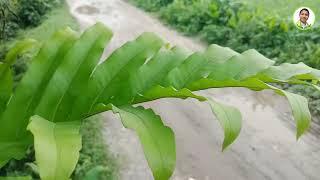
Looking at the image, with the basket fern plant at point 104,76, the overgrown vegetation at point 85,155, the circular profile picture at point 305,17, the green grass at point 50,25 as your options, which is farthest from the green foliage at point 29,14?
the basket fern plant at point 104,76

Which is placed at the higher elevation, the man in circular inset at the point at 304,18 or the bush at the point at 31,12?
the man in circular inset at the point at 304,18

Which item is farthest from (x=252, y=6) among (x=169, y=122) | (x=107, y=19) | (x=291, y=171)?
(x=291, y=171)

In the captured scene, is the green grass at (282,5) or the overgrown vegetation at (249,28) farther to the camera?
the green grass at (282,5)

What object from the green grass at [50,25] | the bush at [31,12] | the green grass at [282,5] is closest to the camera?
the green grass at [282,5]

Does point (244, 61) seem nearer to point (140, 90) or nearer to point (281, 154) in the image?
point (140, 90)

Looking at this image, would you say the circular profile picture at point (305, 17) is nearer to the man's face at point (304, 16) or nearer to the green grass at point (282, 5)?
the man's face at point (304, 16)

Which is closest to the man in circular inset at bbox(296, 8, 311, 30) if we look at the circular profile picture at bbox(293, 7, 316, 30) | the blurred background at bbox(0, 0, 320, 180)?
the circular profile picture at bbox(293, 7, 316, 30)

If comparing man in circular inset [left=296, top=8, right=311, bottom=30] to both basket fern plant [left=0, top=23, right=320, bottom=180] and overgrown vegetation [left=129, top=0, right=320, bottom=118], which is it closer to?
overgrown vegetation [left=129, top=0, right=320, bottom=118]

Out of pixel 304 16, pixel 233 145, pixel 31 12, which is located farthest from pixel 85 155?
pixel 31 12

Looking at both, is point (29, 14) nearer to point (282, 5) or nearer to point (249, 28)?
point (249, 28)
